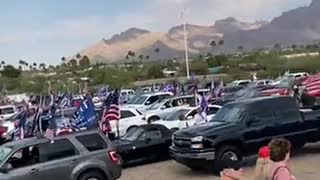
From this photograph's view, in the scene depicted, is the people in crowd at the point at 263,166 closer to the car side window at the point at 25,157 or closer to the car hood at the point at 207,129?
the car side window at the point at 25,157

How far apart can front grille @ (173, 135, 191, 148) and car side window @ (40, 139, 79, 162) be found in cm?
336

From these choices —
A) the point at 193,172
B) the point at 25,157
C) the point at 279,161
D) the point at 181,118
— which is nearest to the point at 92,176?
the point at 25,157

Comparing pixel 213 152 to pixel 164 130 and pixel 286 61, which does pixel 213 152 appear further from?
pixel 286 61

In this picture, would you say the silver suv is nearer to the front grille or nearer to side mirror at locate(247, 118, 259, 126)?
the front grille

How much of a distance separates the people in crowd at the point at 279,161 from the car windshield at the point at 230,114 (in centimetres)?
1066

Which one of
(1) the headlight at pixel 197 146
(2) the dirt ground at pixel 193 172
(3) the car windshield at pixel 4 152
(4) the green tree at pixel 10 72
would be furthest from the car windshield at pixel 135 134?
(4) the green tree at pixel 10 72

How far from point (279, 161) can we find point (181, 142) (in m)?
10.7

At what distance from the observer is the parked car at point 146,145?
19047mm

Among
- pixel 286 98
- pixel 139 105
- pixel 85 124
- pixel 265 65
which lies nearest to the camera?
pixel 286 98

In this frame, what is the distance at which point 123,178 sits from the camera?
17594 mm

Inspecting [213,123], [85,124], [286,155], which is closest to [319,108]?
[213,123]

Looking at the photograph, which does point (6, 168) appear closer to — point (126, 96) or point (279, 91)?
point (279, 91)

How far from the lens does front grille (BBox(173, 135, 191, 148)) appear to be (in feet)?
54.2

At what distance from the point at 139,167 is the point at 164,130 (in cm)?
147
